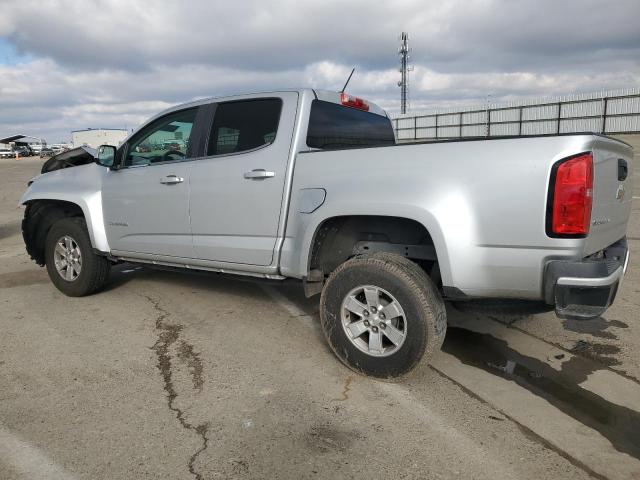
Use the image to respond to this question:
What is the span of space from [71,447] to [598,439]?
2716mm

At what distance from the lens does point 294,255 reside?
3572 mm

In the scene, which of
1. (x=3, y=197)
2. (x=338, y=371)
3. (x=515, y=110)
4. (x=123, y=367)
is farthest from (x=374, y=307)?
(x=515, y=110)

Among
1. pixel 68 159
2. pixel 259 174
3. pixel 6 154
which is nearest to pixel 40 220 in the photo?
pixel 68 159

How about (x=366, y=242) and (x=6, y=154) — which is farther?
(x=6, y=154)

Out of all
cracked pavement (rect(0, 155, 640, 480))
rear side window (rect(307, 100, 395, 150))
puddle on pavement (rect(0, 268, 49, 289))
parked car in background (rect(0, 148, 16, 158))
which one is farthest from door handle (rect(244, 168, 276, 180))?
parked car in background (rect(0, 148, 16, 158))

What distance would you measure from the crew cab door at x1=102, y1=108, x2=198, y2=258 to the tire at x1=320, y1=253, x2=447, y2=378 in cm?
156

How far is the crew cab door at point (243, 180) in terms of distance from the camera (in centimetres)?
366

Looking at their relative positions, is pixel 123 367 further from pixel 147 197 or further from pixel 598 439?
pixel 598 439

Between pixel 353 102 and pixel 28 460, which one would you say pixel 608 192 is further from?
pixel 28 460

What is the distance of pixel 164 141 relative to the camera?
14.8 feet

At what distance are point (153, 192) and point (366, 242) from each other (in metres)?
2.02

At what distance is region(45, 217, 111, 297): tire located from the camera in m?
5.00

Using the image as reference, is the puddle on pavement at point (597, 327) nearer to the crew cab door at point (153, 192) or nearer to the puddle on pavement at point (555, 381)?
the puddle on pavement at point (555, 381)

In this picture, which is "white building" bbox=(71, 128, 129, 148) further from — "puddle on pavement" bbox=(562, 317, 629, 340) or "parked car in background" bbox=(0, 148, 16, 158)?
"puddle on pavement" bbox=(562, 317, 629, 340)
